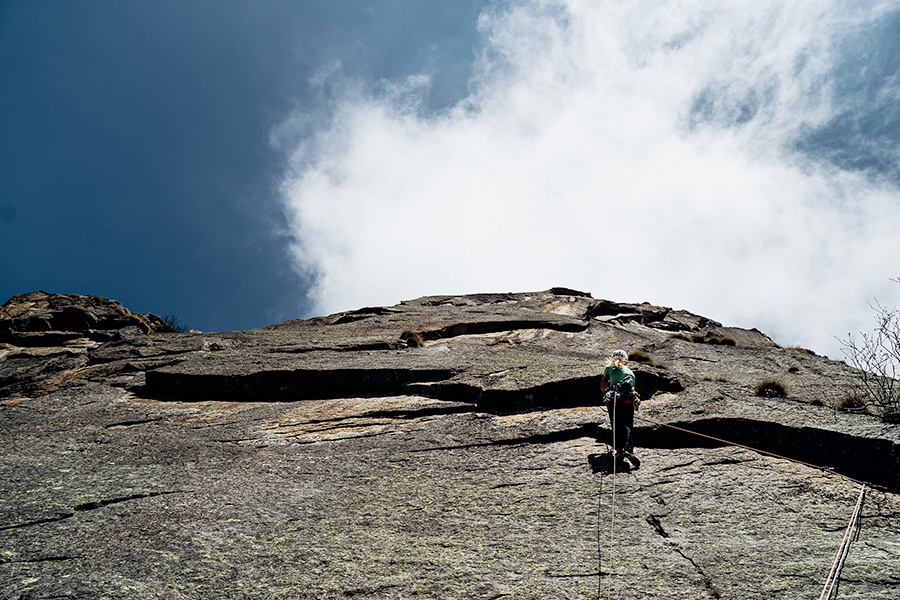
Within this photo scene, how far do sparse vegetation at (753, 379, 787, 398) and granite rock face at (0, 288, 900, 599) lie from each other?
1.98 feet

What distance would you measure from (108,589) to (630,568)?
236 inches

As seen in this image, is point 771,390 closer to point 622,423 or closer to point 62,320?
point 622,423

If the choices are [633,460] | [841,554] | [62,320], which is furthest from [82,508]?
[62,320]

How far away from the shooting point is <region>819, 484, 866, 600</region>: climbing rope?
5.62 meters

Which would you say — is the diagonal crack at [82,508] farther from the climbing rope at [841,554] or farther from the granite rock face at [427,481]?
the climbing rope at [841,554]

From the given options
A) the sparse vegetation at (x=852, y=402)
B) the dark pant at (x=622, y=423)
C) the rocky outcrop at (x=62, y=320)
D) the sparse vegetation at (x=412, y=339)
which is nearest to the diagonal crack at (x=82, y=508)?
the dark pant at (x=622, y=423)

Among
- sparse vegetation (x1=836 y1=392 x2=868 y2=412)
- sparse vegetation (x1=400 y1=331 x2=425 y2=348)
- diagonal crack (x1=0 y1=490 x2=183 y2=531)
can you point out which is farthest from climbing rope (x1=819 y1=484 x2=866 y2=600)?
sparse vegetation (x1=400 y1=331 x2=425 y2=348)

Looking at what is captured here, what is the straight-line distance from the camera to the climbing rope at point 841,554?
18.5ft

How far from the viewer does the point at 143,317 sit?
27.9m

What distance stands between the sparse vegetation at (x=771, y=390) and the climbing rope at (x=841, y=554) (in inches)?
190

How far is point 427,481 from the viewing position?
8.80 meters

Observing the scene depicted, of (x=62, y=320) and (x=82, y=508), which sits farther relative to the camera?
(x=62, y=320)

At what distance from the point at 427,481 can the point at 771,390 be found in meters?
8.51

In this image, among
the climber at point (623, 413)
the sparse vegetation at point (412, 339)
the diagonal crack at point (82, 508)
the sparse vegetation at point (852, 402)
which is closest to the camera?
the diagonal crack at point (82, 508)
